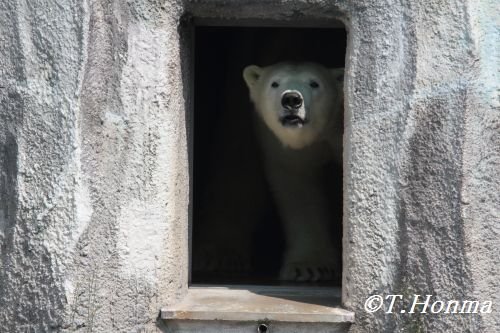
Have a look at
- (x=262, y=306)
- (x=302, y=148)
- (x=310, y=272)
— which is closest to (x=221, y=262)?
(x=310, y=272)

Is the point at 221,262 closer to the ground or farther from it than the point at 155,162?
closer to the ground

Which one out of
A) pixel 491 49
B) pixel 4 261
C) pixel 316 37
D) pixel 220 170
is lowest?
pixel 4 261

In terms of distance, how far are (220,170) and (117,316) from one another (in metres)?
2.41

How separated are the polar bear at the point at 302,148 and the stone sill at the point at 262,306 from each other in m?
0.59

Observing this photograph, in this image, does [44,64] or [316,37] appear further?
[316,37]

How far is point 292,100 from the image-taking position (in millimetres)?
5613

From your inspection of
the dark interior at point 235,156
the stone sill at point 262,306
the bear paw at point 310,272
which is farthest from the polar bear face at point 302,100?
the stone sill at point 262,306

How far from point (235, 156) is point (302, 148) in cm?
94

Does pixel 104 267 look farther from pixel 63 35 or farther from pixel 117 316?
pixel 63 35

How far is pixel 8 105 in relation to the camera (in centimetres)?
472

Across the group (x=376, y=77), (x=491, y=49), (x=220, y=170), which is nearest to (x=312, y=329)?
(x=376, y=77)

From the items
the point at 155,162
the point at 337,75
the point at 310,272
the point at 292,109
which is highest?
the point at 337,75

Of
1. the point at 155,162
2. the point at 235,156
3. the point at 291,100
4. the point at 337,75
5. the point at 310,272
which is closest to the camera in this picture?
the point at 155,162

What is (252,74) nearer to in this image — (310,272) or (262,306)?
(310,272)
